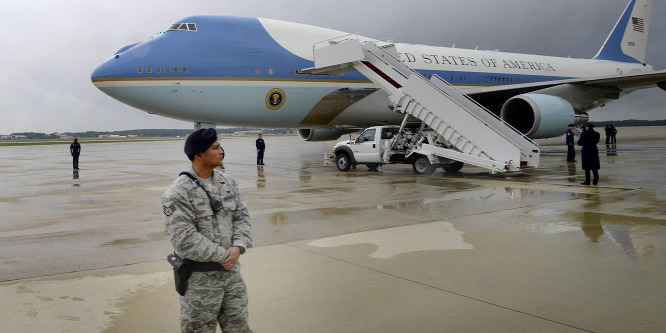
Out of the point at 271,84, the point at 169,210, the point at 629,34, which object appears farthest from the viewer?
the point at 629,34

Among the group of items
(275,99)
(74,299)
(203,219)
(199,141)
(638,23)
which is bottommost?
(74,299)

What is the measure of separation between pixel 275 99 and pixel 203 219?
1503cm

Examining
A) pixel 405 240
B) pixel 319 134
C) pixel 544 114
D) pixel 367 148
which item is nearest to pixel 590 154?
pixel 544 114

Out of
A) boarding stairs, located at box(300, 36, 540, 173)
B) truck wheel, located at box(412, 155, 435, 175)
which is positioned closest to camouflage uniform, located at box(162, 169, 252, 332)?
boarding stairs, located at box(300, 36, 540, 173)

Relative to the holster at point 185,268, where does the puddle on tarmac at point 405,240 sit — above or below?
below

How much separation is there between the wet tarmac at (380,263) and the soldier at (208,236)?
2.89 ft

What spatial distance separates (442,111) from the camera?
14.3 meters

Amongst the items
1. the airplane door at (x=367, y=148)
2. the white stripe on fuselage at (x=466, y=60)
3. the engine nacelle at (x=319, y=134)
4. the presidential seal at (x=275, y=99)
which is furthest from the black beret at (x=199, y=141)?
the engine nacelle at (x=319, y=134)

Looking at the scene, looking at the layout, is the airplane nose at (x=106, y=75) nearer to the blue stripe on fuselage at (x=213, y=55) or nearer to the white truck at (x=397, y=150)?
the blue stripe on fuselage at (x=213, y=55)

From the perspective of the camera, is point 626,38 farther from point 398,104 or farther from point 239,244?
point 239,244

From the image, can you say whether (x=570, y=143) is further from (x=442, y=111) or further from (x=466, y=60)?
(x=442, y=111)

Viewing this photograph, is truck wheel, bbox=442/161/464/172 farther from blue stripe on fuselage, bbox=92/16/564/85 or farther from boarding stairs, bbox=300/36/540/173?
blue stripe on fuselage, bbox=92/16/564/85

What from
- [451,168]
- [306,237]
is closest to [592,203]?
[306,237]

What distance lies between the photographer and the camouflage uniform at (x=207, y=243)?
274cm
